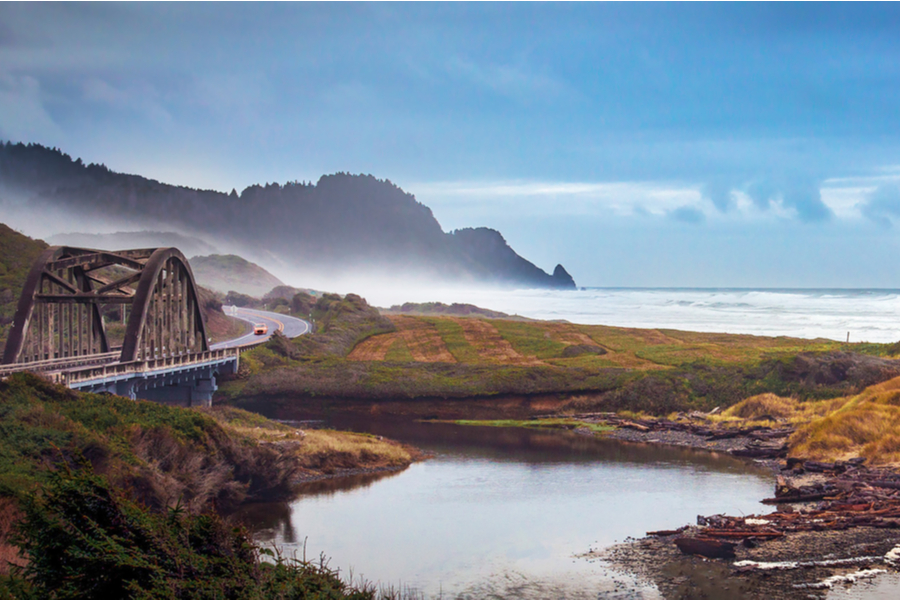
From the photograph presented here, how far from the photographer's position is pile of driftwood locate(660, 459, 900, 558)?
26.5 meters

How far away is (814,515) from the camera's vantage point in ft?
96.8

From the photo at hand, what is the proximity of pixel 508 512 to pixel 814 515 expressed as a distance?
12022 mm

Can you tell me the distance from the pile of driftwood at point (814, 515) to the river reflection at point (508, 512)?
6.02 ft

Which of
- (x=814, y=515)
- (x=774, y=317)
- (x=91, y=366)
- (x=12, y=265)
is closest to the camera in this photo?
(x=814, y=515)

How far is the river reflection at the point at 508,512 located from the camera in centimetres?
2494

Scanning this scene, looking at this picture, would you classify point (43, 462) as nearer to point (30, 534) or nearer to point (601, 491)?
point (30, 534)

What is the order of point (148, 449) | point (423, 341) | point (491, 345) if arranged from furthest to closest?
1. point (423, 341)
2. point (491, 345)
3. point (148, 449)

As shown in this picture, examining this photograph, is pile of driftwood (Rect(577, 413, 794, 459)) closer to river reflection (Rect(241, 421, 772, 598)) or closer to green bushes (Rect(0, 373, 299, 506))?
river reflection (Rect(241, 421, 772, 598))

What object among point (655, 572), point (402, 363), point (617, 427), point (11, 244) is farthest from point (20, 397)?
point (11, 244)

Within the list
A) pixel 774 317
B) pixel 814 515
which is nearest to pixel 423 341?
pixel 814 515

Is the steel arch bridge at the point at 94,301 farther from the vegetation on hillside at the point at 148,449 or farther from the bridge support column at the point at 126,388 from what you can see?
the vegetation on hillside at the point at 148,449

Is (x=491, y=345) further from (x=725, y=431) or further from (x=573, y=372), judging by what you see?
(x=725, y=431)

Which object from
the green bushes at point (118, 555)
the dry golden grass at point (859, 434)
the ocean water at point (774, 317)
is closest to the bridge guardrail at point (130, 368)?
the green bushes at point (118, 555)

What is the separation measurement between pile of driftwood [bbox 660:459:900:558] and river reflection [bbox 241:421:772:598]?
1834 mm
